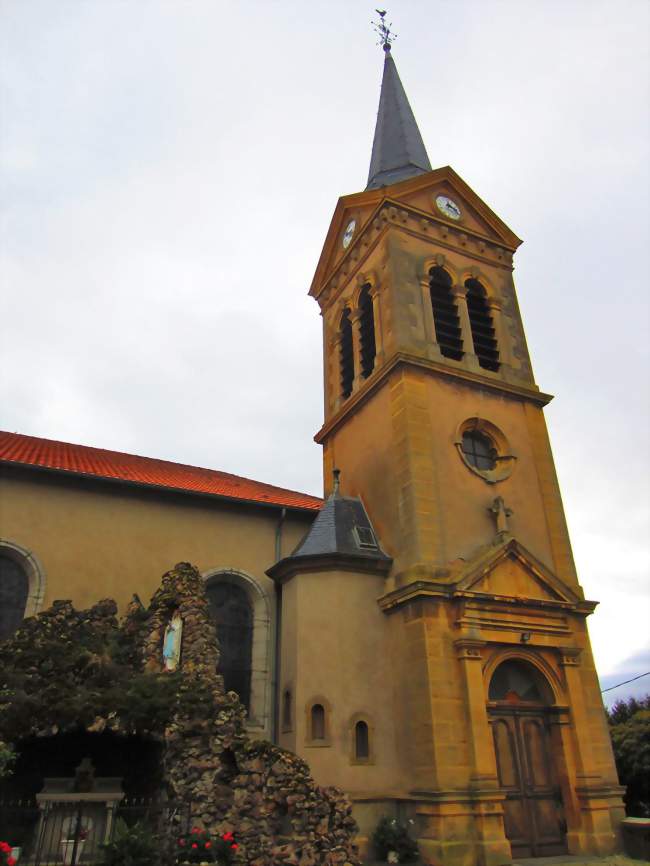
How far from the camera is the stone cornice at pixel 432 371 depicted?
59.2 ft

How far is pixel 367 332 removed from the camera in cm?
2119

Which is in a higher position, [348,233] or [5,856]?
[348,233]

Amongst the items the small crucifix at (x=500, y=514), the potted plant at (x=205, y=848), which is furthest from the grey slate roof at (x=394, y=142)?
Answer: the potted plant at (x=205, y=848)

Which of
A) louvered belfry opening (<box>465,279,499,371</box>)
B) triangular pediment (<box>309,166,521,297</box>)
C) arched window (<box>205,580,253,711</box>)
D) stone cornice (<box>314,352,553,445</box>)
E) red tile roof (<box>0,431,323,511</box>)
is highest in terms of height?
triangular pediment (<box>309,166,521,297</box>)

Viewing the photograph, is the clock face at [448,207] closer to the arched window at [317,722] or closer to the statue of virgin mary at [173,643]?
the statue of virgin mary at [173,643]

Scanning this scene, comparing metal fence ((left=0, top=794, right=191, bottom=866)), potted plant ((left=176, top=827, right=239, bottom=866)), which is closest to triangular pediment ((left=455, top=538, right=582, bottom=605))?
potted plant ((left=176, top=827, right=239, bottom=866))

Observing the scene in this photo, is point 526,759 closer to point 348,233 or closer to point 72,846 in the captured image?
point 72,846

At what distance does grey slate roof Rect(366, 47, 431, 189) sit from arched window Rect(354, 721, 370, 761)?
17549 millimetres

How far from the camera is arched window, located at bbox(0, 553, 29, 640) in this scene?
1434 centimetres

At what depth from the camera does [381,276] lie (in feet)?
67.4

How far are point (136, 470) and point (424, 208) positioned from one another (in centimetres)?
1247

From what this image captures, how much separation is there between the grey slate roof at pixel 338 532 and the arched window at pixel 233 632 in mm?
2021

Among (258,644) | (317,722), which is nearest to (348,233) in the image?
(258,644)

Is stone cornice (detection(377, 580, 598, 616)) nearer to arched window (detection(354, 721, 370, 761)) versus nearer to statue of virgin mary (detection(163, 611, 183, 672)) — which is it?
arched window (detection(354, 721, 370, 761))
